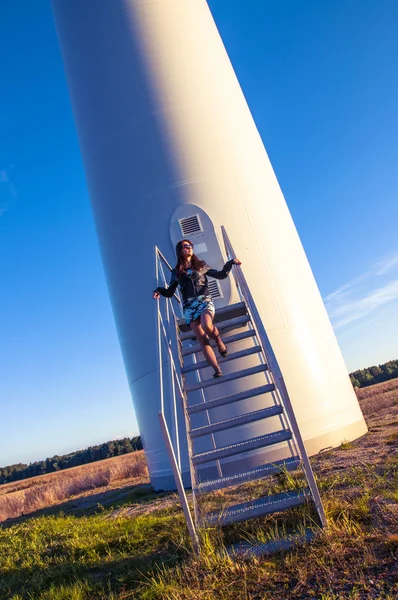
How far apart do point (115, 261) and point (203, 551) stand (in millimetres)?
5932

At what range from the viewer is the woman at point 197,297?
5.20 metres

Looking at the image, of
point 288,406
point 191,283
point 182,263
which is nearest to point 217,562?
point 288,406

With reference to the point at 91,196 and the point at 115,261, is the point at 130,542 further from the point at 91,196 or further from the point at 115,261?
the point at 91,196

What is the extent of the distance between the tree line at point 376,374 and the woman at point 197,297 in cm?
3235

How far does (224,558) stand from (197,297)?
9.57 feet

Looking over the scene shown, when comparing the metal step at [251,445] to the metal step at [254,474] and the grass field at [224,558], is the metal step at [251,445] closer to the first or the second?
the metal step at [254,474]

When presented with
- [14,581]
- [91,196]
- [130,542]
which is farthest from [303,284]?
[14,581]

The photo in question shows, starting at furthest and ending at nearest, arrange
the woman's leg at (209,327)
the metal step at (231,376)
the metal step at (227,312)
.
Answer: the metal step at (227,312) < the woman's leg at (209,327) < the metal step at (231,376)

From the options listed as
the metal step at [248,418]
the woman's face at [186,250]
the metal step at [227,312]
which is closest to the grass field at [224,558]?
the metal step at [248,418]

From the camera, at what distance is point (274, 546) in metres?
3.27

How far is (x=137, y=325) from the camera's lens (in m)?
7.87

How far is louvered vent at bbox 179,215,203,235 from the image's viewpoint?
7.58 metres

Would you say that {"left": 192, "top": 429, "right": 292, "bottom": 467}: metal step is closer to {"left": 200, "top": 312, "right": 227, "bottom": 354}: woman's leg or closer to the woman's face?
{"left": 200, "top": 312, "right": 227, "bottom": 354}: woman's leg

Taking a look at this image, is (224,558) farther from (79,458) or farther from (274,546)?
(79,458)
